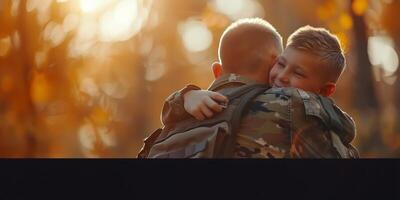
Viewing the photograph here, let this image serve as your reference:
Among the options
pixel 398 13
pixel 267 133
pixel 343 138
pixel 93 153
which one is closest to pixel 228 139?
pixel 267 133

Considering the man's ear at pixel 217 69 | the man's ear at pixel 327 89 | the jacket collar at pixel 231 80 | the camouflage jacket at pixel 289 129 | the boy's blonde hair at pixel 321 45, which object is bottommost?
the camouflage jacket at pixel 289 129

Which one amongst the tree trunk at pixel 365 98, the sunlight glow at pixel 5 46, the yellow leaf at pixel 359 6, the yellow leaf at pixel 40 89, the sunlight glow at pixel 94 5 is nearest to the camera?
the tree trunk at pixel 365 98

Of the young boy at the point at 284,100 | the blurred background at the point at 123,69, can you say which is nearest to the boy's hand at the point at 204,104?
the young boy at the point at 284,100

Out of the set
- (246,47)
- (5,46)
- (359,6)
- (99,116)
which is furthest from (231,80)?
(99,116)

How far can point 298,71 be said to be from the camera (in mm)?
1033

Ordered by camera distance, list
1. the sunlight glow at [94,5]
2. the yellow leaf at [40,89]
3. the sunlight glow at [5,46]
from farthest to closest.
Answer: the sunlight glow at [94,5], the yellow leaf at [40,89], the sunlight glow at [5,46]

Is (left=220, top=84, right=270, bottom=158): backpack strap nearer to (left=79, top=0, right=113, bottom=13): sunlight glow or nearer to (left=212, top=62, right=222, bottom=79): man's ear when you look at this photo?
(left=212, top=62, right=222, bottom=79): man's ear

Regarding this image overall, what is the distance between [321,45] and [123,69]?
5.19 m

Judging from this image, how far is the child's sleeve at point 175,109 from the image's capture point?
98 centimetres

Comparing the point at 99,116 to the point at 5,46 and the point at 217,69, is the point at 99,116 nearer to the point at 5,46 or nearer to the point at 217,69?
the point at 5,46

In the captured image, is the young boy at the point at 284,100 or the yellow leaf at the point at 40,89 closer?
the young boy at the point at 284,100

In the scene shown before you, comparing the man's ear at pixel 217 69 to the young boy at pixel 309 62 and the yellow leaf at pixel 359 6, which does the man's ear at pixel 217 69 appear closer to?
the young boy at pixel 309 62

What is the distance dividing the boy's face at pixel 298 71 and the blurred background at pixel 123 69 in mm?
3104

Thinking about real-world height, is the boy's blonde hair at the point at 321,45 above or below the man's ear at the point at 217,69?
above
